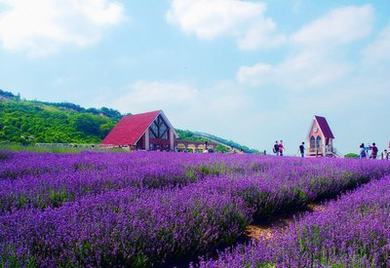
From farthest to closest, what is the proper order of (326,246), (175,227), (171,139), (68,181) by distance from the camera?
(171,139)
(68,181)
(175,227)
(326,246)

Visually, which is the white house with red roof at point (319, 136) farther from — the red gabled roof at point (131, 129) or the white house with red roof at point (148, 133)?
the red gabled roof at point (131, 129)

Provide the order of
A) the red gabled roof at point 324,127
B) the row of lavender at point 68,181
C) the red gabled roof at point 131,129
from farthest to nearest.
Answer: the red gabled roof at point 324,127 < the red gabled roof at point 131,129 < the row of lavender at point 68,181

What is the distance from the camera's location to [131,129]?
32.3m

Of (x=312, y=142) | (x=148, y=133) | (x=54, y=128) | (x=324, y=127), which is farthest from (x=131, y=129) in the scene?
(x=324, y=127)

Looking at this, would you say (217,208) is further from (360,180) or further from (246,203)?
(360,180)

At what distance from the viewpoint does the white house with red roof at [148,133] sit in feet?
100

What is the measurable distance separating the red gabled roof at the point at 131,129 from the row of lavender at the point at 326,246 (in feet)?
89.3

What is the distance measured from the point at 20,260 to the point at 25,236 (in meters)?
0.48

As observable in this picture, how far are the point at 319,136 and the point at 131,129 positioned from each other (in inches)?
664

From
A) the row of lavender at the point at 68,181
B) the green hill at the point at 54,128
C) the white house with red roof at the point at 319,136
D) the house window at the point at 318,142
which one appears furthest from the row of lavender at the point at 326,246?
the house window at the point at 318,142

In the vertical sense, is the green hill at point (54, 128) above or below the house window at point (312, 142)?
above

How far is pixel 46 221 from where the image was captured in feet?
8.50

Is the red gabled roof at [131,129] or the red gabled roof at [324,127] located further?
the red gabled roof at [324,127]

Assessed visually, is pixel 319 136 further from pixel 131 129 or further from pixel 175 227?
pixel 175 227
